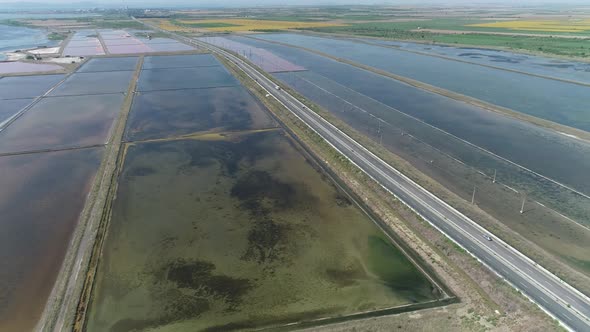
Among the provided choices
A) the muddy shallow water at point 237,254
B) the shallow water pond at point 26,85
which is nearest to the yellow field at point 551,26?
the muddy shallow water at point 237,254

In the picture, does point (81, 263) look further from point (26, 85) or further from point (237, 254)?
point (26, 85)

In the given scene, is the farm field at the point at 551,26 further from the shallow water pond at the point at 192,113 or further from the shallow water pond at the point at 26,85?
the shallow water pond at the point at 26,85

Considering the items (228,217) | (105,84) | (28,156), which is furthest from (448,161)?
(105,84)

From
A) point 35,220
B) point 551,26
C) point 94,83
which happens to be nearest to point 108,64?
point 94,83

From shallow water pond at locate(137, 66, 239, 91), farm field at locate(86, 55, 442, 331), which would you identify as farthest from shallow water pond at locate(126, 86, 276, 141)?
farm field at locate(86, 55, 442, 331)

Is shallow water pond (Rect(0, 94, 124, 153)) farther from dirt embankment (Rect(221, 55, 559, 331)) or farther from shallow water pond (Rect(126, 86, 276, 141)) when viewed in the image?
dirt embankment (Rect(221, 55, 559, 331))

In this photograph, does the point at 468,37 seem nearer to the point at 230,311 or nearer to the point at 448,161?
the point at 448,161
